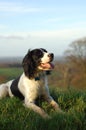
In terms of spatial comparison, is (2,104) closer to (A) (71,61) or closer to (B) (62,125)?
(B) (62,125)

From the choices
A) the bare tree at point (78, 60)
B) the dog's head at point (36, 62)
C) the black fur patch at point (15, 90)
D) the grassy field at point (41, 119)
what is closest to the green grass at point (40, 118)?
the grassy field at point (41, 119)

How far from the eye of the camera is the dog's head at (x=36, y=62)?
7.67 m

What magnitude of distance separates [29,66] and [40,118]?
1.79 metres

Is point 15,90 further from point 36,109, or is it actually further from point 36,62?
point 36,109

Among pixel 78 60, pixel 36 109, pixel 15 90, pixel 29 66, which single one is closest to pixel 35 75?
pixel 29 66

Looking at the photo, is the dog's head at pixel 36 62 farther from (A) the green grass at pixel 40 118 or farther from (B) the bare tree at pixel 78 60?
(B) the bare tree at pixel 78 60

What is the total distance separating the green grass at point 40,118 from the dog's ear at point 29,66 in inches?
22.5

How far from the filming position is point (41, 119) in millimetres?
6184

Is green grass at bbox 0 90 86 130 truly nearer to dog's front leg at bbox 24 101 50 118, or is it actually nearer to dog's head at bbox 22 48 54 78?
dog's front leg at bbox 24 101 50 118

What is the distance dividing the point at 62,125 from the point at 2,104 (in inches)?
64.3

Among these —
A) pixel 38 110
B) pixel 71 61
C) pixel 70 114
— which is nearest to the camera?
pixel 70 114

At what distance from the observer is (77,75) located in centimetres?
4800

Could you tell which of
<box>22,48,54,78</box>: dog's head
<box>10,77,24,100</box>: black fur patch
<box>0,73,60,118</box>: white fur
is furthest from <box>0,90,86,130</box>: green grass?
<box>22,48,54,78</box>: dog's head

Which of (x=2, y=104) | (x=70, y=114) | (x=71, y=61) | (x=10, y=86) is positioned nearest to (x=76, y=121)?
(x=70, y=114)
